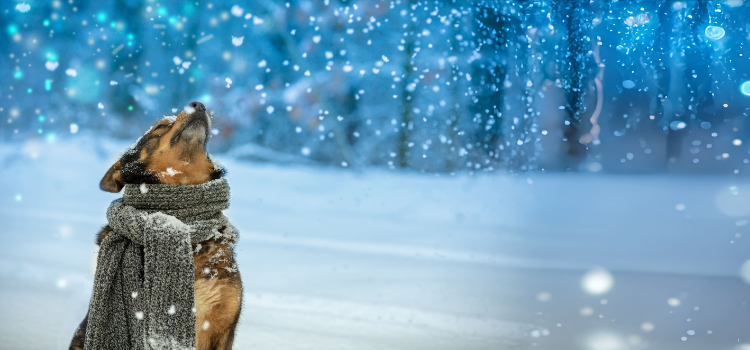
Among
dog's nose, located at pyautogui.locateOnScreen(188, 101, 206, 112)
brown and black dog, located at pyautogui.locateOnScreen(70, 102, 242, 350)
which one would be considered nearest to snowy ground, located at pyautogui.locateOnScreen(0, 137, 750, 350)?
brown and black dog, located at pyautogui.locateOnScreen(70, 102, 242, 350)

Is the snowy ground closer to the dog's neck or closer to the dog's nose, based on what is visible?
the dog's neck

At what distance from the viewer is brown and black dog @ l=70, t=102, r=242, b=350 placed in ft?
3.10

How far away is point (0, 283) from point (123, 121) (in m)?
2.17

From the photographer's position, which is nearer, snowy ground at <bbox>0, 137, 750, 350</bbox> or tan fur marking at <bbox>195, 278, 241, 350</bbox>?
tan fur marking at <bbox>195, 278, 241, 350</bbox>

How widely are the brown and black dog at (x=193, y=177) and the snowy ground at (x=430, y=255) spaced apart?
277 millimetres

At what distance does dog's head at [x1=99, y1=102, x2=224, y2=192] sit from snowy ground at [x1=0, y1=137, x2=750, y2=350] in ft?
1.14

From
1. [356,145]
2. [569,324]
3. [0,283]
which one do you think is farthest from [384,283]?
[356,145]

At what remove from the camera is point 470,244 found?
114 inches

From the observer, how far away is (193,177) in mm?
977

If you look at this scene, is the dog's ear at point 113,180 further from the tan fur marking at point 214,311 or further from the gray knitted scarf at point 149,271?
the tan fur marking at point 214,311

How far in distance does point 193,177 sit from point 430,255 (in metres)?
1.88

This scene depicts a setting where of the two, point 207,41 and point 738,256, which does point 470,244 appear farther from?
point 207,41

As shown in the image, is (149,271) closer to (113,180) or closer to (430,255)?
(113,180)

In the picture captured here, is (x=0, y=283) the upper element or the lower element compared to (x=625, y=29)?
lower
